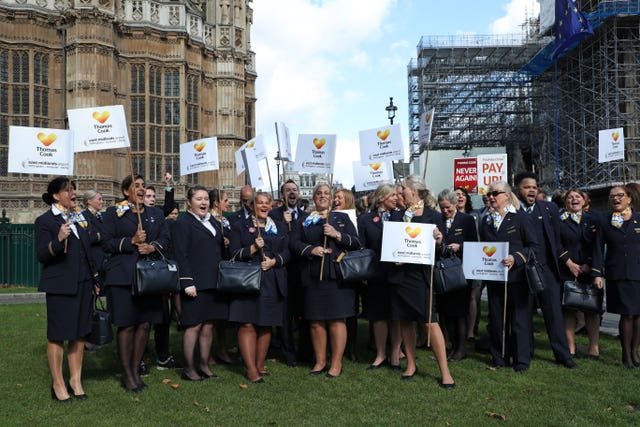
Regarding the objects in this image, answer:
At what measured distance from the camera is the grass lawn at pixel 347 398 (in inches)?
207

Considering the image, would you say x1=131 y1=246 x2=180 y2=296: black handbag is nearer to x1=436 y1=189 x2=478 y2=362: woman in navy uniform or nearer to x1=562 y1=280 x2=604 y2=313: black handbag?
x1=436 y1=189 x2=478 y2=362: woman in navy uniform

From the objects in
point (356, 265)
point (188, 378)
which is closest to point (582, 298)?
point (356, 265)

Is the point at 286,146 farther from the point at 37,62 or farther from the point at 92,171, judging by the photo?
the point at 37,62

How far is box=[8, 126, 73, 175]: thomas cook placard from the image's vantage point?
6336 millimetres

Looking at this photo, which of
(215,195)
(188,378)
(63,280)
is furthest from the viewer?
(215,195)

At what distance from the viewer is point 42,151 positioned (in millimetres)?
6352

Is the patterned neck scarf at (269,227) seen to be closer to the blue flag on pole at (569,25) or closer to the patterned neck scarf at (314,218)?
the patterned neck scarf at (314,218)

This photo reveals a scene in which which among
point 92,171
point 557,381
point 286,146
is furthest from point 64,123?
point 557,381

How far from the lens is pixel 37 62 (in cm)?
2688

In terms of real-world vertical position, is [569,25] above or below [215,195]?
above

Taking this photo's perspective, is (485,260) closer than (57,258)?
No

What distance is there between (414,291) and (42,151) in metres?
4.39

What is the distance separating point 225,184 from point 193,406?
27855 millimetres

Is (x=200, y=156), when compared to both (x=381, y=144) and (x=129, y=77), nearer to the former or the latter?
(x=381, y=144)
